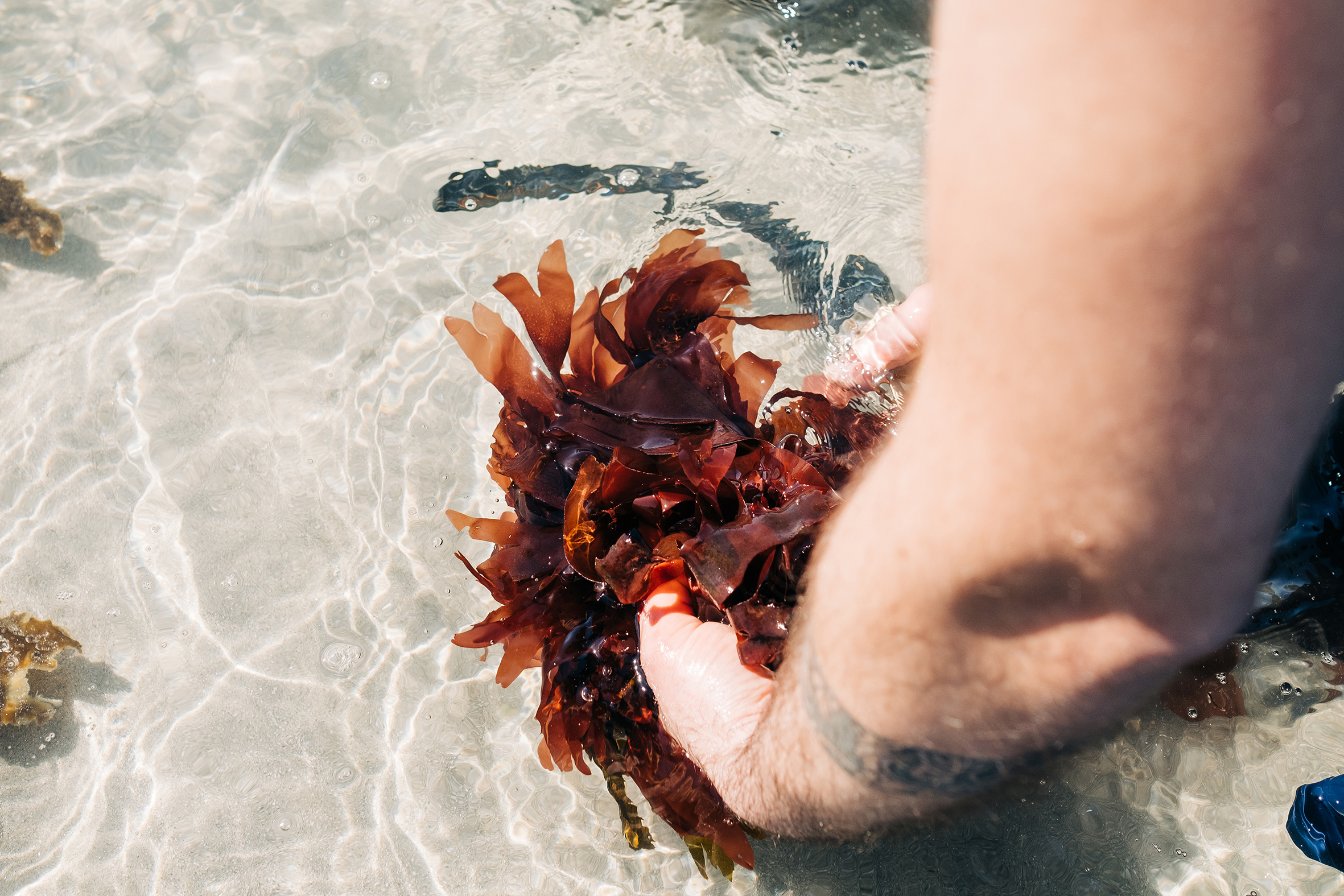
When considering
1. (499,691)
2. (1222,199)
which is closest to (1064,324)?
(1222,199)

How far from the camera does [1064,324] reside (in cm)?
61

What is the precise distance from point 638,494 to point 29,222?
260 cm

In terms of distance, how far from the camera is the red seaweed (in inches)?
62.0

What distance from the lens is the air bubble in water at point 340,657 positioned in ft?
7.13

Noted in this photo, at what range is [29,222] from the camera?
9.12 feet

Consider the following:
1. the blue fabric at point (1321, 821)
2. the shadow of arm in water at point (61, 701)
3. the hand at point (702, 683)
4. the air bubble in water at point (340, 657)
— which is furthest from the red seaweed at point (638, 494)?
the blue fabric at point (1321, 821)

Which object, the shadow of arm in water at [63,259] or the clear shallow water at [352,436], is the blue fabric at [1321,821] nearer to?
the clear shallow water at [352,436]

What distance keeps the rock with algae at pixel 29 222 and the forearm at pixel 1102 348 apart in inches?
124

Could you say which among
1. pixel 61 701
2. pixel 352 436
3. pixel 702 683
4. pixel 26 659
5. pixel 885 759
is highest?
pixel 885 759

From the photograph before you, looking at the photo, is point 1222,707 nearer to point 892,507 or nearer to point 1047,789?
point 1047,789

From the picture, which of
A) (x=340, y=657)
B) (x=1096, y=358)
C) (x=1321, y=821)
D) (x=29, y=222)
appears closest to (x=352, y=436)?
(x=340, y=657)

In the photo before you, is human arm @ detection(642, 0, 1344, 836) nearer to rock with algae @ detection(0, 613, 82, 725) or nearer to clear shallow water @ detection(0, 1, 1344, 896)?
clear shallow water @ detection(0, 1, 1344, 896)

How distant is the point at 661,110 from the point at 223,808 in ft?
8.73

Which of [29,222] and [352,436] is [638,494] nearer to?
[352,436]
